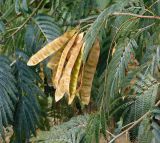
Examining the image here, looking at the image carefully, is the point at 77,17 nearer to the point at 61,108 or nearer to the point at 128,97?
the point at 61,108

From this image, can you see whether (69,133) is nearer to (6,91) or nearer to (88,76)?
(88,76)

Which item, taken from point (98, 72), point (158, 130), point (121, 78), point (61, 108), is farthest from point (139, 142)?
point (61, 108)

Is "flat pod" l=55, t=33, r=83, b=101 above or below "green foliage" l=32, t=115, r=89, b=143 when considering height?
above

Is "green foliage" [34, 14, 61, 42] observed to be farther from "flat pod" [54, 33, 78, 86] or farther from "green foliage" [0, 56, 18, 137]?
"flat pod" [54, 33, 78, 86]

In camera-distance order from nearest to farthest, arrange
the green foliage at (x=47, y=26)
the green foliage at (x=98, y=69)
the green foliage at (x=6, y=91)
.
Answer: the green foliage at (x=98, y=69), the green foliage at (x=6, y=91), the green foliage at (x=47, y=26)

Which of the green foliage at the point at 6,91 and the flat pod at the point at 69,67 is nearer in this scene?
the flat pod at the point at 69,67

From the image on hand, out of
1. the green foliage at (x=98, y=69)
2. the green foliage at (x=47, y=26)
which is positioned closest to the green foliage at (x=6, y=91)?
the green foliage at (x=98, y=69)

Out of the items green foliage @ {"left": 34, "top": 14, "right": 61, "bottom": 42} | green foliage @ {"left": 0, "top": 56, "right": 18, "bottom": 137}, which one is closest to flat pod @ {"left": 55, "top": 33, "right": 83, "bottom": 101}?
green foliage @ {"left": 0, "top": 56, "right": 18, "bottom": 137}

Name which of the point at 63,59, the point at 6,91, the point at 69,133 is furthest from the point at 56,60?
the point at 6,91

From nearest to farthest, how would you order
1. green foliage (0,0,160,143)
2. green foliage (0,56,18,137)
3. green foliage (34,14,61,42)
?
green foliage (0,0,160,143) → green foliage (0,56,18,137) → green foliage (34,14,61,42)

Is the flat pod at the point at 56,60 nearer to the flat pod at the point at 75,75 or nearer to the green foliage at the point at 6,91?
the flat pod at the point at 75,75

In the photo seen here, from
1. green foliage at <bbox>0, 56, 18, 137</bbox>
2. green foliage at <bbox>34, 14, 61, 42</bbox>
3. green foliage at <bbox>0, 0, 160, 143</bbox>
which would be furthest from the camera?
green foliage at <bbox>34, 14, 61, 42</bbox>
